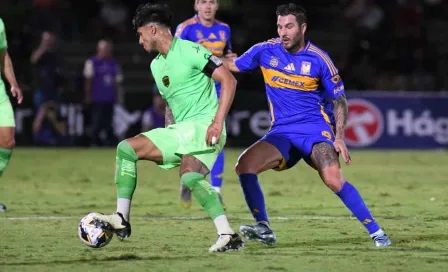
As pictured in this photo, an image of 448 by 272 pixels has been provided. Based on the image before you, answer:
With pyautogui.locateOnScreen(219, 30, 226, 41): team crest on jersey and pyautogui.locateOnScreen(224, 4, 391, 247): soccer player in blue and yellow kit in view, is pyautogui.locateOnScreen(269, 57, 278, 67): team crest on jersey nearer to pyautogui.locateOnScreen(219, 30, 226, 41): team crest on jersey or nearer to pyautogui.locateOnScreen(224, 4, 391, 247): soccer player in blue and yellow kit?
pyautogui.locateOnScreen(224, 4, 391, 247): soccer player in blue and yellow kit

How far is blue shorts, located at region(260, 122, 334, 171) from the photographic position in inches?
325

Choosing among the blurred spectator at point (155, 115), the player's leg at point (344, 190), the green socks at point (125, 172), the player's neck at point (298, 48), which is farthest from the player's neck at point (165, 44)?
the blurred spectator at point (155, 115)

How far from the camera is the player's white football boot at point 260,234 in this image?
804 centimetres

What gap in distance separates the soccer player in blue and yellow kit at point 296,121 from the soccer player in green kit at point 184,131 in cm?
65

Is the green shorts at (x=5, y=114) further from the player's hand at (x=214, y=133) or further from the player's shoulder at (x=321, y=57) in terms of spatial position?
the player's shoulder at (x=321, y=57)

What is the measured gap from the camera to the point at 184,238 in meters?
8.43

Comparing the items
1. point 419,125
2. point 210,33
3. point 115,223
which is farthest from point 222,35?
point 419,125

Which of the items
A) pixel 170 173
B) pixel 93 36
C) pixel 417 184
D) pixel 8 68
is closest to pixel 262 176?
pixel 170 173

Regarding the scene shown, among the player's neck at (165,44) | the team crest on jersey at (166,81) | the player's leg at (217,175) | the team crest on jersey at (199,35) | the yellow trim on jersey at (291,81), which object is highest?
the player's neck at (165,44)

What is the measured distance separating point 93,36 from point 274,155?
15140 millimetres

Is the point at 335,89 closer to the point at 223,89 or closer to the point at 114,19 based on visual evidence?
the point at 223,89

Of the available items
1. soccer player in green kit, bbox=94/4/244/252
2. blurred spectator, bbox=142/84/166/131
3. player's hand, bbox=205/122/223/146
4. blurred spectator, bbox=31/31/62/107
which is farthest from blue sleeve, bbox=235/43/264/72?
blurred spectator, bbox=31/31/62/107

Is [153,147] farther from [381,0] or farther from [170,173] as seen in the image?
[381,0]

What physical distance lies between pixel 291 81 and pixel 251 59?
446 millimetres
